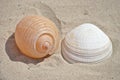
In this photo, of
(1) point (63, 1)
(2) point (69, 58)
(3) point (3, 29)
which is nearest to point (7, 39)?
(3) point (3, 29)

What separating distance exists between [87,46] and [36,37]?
370 mm

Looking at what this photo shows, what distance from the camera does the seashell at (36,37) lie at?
1968 mm

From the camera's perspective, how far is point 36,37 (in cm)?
196

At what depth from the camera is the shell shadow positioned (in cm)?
206

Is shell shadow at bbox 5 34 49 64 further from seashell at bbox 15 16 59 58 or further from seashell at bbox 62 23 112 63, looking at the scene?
seashell at bbox 62 23 112 63

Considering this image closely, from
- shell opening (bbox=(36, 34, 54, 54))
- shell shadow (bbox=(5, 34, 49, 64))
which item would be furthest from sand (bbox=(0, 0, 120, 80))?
shell opening (bbox=(36, 34, 54, 54))

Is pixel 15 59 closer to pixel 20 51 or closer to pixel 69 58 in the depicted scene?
pixel 20 51

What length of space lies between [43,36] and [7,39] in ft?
1.31

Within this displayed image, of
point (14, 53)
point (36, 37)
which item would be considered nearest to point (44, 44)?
point (36, 37)

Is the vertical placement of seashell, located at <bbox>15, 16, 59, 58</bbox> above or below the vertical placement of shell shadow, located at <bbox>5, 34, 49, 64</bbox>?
above

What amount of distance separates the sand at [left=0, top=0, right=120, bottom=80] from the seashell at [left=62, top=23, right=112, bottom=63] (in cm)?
5

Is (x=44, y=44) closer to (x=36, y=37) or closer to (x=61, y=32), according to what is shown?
(x=36, y=37)

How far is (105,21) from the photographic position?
245cm

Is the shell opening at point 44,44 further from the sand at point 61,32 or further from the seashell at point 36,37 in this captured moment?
the sand at point 61,32
